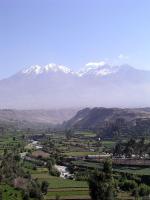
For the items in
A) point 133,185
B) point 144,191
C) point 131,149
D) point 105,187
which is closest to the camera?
→ point 105,187

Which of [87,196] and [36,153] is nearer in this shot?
[87,196]

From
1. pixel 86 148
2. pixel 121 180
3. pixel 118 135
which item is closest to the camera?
pixel 121 180

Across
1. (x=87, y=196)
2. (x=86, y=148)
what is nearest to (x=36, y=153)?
(x=86, y=148)

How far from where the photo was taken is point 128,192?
7375 centimetres

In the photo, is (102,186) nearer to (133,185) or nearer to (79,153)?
(133,185)

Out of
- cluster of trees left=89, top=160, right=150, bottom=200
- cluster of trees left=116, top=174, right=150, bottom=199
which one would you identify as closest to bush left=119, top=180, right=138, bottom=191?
cluster of trees left=116, top=174, right=150, bottom=199

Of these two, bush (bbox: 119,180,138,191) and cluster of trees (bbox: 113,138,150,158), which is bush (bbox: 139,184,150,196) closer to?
bush (bbox: 119,180,138,191)

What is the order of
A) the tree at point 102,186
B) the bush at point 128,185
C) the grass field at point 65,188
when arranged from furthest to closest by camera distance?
the bush at point 128,185 → the grass field at point 65,188 → the tree at point 102,186

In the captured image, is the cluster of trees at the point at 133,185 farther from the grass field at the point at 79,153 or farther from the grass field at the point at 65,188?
the grass field at the point at 79,153

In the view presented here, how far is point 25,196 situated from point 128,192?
15829 mm

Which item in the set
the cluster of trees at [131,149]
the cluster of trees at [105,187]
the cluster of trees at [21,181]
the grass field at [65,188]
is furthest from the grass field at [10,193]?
the cluster of trees at [131,149]

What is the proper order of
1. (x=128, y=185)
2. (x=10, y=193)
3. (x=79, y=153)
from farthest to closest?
(x=79, y=153)
(x=128, y=185)
(x=10, y=193)

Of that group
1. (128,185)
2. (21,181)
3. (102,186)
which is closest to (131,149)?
(128,185)

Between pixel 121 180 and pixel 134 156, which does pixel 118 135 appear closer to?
pixel 134 156
